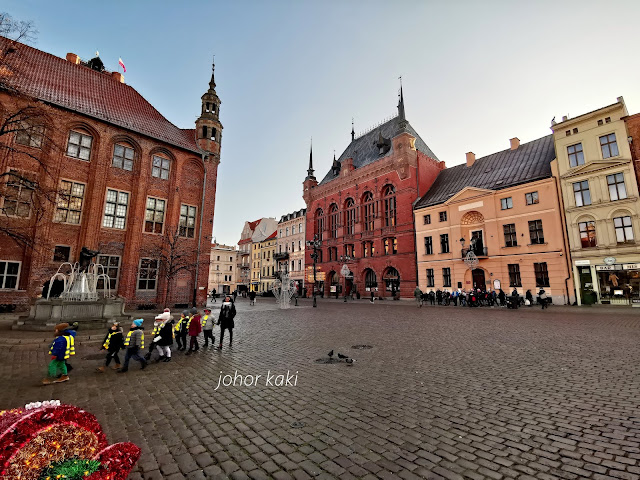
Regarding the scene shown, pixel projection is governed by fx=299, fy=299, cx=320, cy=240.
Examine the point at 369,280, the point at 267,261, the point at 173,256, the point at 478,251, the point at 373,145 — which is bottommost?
the point at 369,280

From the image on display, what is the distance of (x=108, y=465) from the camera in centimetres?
195

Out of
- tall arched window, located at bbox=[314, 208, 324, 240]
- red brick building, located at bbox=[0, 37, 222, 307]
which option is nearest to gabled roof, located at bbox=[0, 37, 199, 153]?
red brick building, located at bbox=[0, 37, 222, 307]

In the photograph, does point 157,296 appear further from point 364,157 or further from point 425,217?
point 364,157

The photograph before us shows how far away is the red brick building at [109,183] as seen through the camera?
18.2 metres

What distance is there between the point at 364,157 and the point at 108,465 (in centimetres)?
4876

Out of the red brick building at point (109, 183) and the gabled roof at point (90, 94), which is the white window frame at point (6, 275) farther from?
the gabled roof at point (90, 94)

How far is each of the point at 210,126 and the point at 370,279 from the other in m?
27.7

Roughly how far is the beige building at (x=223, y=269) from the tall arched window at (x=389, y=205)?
4960cm

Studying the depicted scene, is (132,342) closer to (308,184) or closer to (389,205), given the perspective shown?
(389,205)

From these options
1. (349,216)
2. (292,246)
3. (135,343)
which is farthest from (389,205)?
(135,343)

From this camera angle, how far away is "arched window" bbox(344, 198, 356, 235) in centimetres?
4569

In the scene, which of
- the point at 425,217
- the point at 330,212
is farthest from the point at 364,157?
the point at 425,217

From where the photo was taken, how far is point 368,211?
43.9 metres

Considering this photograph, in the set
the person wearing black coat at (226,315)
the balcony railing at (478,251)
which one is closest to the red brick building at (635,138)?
the balcony railing at (478,251)
